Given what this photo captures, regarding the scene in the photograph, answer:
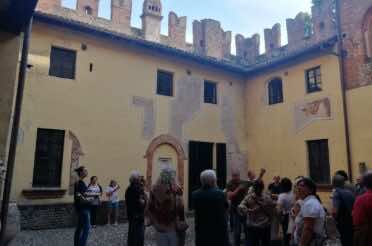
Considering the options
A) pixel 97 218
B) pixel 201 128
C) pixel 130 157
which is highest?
pixel 201 128

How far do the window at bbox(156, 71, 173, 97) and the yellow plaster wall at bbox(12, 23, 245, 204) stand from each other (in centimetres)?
23

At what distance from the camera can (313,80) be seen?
13188mm

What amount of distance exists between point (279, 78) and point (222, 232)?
37.6ft

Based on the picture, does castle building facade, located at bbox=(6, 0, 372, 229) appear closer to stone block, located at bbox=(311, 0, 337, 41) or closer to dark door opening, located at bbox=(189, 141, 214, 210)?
dark door opening, located at bbox=(189, 141, 214, 210)

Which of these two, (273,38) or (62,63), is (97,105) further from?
(273,38)

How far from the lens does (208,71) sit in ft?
48.5

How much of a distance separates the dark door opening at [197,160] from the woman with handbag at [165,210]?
30.1 feet

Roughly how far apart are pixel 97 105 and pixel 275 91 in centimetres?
775

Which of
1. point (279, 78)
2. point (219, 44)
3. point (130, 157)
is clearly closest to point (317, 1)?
point (219, 44)

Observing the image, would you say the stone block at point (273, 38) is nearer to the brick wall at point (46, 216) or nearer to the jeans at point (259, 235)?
the brick wall at point (46, 216)

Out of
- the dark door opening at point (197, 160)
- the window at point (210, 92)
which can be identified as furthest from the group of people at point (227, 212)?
the window at point (210, 92)

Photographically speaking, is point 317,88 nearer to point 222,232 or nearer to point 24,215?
point 222,232

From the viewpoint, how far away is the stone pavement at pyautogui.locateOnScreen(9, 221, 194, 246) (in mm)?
7761

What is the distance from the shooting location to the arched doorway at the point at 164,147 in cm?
1241
